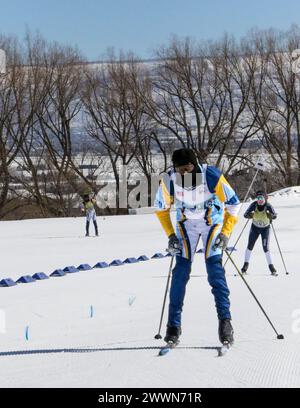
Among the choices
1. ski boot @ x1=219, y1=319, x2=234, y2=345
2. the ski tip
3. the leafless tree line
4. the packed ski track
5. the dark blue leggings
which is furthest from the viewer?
the leafless tree line

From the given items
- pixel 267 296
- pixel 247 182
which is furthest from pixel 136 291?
pixel 247 182

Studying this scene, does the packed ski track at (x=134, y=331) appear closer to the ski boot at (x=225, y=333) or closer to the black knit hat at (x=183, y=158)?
the ski boot at (x=225, y=333)

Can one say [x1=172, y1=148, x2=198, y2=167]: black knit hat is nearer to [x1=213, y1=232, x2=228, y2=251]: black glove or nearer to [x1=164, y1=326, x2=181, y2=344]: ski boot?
[x1=213, y1=232, x2=228, y2=251]: black glove

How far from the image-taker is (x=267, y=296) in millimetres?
8070

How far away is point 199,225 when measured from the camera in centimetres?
498

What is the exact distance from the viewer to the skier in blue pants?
4906mm

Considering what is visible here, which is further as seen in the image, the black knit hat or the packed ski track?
the black knit hat

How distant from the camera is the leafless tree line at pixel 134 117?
39722mm

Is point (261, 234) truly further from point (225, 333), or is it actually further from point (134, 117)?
point (134, 117)

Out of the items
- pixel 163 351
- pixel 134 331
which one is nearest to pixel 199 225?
pixel 163 351

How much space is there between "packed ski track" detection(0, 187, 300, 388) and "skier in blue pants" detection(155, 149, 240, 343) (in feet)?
1.15

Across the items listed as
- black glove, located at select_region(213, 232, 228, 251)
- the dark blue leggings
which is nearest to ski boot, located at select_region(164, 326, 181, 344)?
black glove, located at select_region(213, 232, 228, 251)

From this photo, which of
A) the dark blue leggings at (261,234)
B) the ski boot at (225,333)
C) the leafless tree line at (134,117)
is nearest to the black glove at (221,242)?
the ski boot at (225,333)
